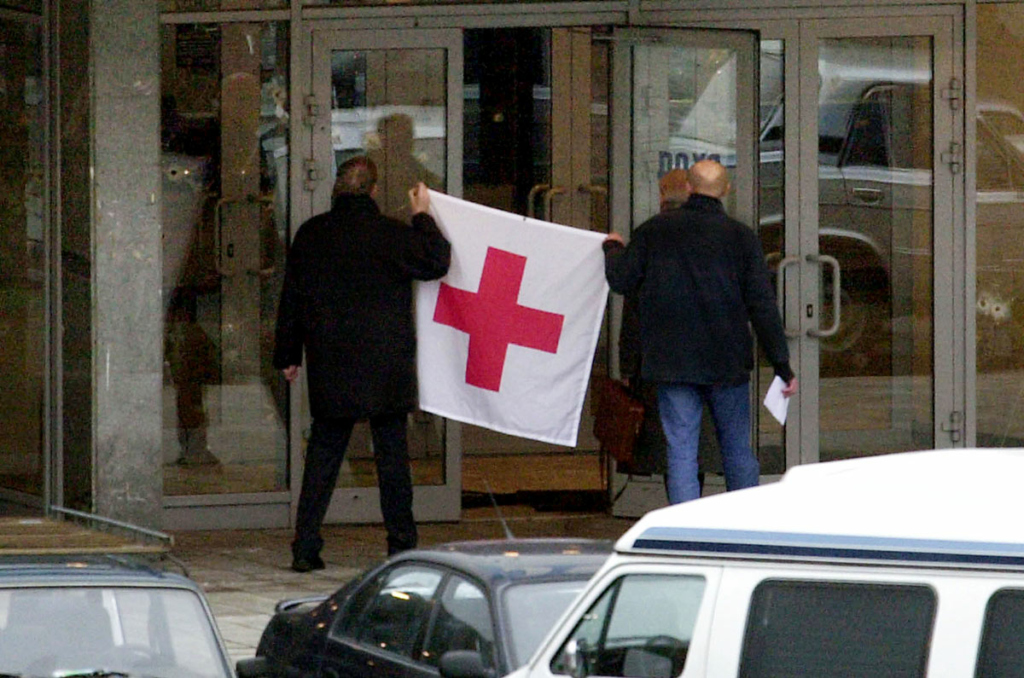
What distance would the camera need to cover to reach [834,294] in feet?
42.1

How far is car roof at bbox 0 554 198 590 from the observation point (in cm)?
669

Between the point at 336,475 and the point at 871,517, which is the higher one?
the point at 871,517

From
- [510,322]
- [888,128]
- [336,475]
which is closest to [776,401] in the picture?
[510,322]

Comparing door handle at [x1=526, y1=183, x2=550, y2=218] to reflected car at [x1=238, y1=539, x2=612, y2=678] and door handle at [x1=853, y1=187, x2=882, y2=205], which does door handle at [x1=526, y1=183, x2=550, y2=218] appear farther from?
reflected car at [x1=238, y1=539, x2=612, y2=678]

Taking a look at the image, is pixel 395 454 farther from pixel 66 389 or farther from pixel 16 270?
pixel 16 270

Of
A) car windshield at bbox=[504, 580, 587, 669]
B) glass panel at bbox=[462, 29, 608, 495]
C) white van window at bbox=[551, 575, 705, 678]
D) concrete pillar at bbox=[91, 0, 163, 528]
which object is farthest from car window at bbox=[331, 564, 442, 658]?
glass panel at bbox=[462, 29, 608, 495]

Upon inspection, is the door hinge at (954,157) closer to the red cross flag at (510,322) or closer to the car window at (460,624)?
the red cross flag at (510,322)

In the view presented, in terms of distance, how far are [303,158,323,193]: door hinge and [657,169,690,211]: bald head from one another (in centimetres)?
250

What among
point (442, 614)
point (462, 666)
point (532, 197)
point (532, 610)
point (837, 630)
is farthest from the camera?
point (532, 197)

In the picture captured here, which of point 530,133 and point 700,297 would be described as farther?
point 530,133

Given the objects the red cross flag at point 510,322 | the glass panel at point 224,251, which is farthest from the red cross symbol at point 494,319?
the glass panel at point 224,251

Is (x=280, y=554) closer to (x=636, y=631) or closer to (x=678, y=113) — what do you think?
(x=678, y=113)

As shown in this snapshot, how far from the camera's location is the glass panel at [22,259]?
12.5 metres

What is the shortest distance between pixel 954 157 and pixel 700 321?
3.32 metres
